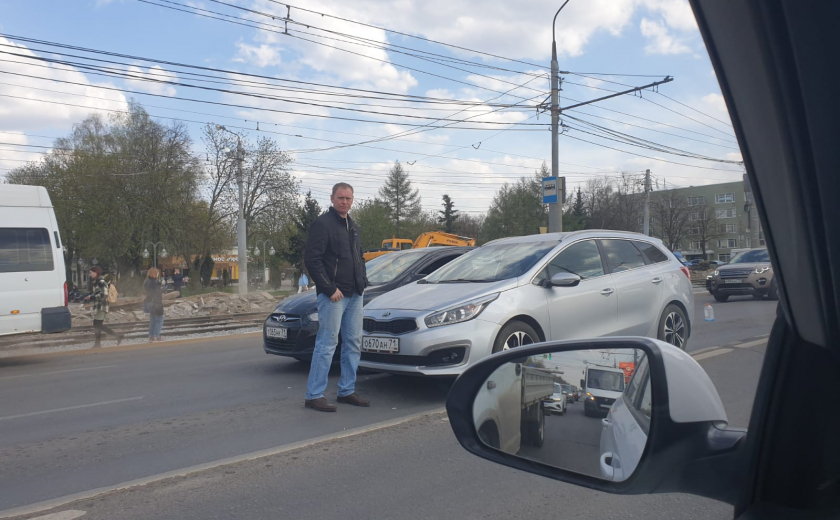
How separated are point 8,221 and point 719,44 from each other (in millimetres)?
12638

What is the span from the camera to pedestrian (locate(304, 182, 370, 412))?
576 centimetres

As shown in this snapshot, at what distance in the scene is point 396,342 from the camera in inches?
237

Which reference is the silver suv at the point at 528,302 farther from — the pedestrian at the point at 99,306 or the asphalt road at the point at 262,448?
the pedestrian at the point at 99,306

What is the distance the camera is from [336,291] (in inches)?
224

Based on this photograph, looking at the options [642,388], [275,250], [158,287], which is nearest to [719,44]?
[642,388]

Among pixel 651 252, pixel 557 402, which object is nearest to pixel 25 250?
pixel 651 252

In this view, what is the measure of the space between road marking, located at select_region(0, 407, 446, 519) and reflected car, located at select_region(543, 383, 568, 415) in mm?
3094

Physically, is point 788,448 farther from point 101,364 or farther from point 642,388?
point 101,364

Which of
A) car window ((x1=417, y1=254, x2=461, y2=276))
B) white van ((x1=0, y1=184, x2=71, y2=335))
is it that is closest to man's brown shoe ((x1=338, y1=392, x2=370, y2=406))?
car window ((x1=417, y1=254, x2=461, y2=276))

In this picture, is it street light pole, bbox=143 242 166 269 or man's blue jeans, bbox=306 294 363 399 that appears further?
street light pole, bbox=143 242 166 269

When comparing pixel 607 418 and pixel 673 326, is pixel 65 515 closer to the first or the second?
pixel 607 418

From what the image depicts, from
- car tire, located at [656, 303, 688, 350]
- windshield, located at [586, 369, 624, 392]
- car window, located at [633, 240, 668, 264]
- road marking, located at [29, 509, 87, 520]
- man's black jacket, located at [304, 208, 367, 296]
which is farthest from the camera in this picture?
car window, located at [633, 240, 668, 264]

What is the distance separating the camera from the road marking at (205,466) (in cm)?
367

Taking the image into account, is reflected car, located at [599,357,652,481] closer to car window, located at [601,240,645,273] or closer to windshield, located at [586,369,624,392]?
windshield, located at [586,369,624,392]
